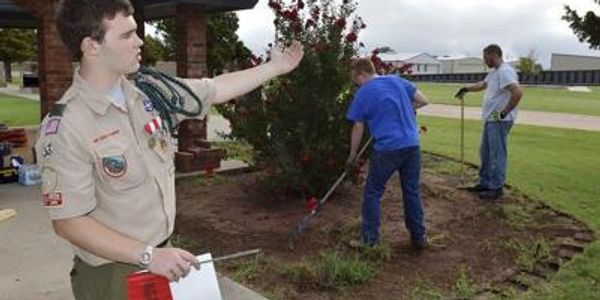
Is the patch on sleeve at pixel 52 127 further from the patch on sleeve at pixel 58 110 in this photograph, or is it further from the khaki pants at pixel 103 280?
the khaki pants at pixel 103 280

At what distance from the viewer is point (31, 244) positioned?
5.89 meters

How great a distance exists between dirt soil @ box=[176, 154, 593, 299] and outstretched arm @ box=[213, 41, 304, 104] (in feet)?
7.94

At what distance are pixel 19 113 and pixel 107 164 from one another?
69.3 feet

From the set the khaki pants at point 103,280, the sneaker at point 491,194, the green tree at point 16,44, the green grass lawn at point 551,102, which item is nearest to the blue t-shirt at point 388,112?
the sneaker at point 491,194

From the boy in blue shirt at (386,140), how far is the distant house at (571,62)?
92.4 meters

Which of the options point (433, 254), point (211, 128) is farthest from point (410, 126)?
point (211, 128)

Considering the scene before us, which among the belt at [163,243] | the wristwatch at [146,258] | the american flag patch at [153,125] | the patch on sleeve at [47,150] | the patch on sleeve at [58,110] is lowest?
the belt at [163,243]

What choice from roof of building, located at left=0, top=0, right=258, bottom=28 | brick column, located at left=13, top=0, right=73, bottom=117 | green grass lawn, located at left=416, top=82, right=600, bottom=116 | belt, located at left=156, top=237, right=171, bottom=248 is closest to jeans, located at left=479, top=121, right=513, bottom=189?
roof of building, located at left=0, top=0, right=258, bottom=28

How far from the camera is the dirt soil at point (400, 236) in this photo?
16.4 feet

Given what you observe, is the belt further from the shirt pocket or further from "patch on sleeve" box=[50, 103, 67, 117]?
"patch on sleeve" box=[50, 103, 67, 117]

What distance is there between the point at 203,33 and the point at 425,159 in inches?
161

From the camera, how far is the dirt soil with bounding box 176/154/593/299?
4996mm

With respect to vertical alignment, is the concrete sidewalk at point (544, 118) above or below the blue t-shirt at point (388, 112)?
below

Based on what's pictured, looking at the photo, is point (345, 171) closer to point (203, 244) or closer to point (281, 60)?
point (203, 244)
